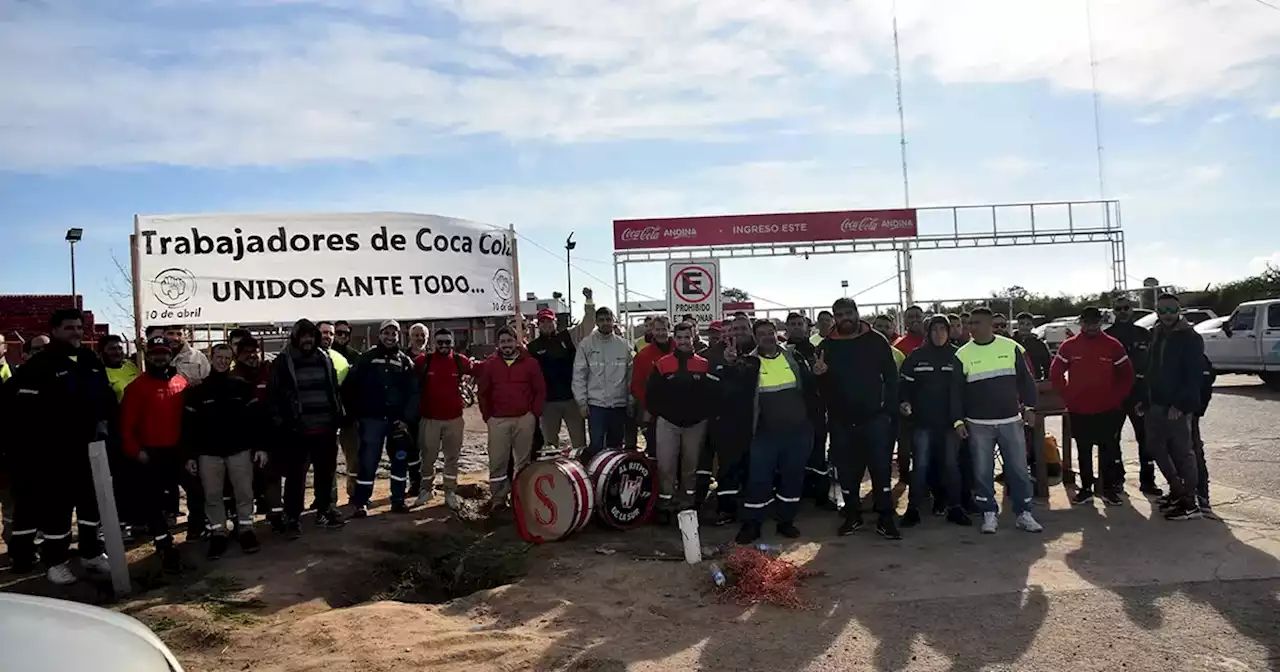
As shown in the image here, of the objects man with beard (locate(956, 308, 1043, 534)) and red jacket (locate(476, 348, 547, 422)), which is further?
red jacket (locate(476, 348, 547, 422))

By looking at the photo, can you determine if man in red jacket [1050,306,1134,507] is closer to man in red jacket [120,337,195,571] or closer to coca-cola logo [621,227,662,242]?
man in red jacket [120,337,195,571]

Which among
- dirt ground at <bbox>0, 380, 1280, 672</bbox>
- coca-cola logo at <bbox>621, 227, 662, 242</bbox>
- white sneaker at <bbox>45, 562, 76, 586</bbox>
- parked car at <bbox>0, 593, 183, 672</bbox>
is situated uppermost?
coca-cola logo at <bbox>621, 227, 662, 242</bbox>

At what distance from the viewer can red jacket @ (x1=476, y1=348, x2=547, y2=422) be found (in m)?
8.61

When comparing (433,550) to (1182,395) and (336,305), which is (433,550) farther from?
(1182,395)

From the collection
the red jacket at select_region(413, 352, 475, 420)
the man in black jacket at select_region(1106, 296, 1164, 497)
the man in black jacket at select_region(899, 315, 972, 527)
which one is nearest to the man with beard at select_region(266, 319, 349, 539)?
the red jacket at select_region(413, 352, 475, 420)

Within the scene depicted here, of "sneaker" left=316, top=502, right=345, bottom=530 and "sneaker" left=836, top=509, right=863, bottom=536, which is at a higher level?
"sneaker" left=316, top=502, right=345, bottom=530

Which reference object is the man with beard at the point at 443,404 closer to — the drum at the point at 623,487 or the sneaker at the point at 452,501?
the sneaker at the point at 452,501

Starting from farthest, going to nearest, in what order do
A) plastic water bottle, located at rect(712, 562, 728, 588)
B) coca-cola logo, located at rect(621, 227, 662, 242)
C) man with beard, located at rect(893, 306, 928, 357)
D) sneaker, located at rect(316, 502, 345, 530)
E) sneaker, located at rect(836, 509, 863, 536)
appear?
1. coca-cola logo, located at rect(621, 227, 662, 242)
2. man with beard, located at rect(893, 306, 928, 357)
3. sneaker, located at rect(316, 502, 345, 530)
4. sneaker, located at rect(836, 509, 863, 536)
5. plastic water bottle, located at rect(712, 562, 728, 588)

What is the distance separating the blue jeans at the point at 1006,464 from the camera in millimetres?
7445

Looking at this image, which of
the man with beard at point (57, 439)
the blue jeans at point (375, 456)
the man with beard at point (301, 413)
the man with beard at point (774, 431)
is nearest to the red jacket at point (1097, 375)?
the man with beard at point (774, 431)

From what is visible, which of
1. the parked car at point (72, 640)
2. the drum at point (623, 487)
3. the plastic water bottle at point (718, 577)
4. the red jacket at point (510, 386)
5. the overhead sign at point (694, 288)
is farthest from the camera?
the overhead sign at point (694, 288)

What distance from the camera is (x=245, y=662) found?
5027 mm

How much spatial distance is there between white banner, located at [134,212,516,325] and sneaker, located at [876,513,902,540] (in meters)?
6.94

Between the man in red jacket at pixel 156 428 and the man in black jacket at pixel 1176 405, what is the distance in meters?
8.45
